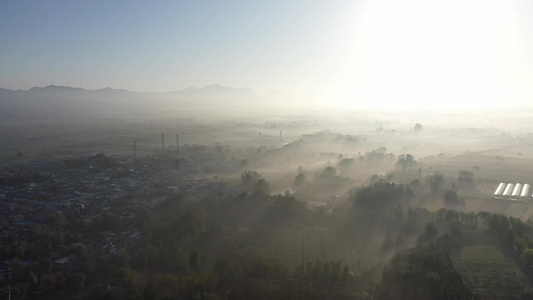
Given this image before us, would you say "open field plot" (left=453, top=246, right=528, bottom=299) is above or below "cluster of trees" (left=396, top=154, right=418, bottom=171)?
below

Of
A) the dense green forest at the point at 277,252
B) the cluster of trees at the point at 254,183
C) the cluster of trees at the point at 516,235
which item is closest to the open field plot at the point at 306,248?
the dense green forest at the point at 277,252

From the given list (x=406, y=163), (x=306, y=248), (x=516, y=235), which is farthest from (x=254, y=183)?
(x=406, y=163)

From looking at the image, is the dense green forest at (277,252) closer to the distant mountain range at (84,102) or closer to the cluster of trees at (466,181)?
the cluster of trees at (466,181)

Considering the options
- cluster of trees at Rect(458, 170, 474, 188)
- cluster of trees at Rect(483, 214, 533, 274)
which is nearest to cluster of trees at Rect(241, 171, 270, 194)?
cluster of trees at Rect(483, 214, 533, 274)

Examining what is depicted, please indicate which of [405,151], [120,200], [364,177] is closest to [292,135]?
[405,151]

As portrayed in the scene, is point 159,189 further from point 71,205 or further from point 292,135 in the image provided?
point 292,135

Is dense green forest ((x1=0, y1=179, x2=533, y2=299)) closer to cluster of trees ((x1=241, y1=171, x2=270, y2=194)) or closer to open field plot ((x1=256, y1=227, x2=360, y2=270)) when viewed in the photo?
open field plot ((x1=256, y1=227, x2=360, y2=270))

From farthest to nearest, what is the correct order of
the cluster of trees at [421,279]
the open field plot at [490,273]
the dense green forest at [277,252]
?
the open field plot at [490,273], the dense green forest at [277,252], the cluster of trees at [421,279]

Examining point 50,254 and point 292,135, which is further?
point 292,135
